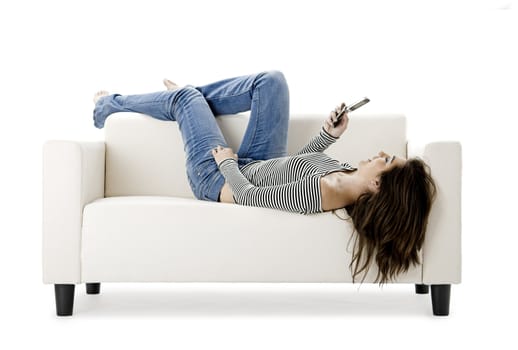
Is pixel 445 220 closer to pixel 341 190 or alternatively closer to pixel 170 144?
pixel 341 190

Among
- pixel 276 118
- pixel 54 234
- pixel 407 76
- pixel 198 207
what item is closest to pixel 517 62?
pixel 407 76

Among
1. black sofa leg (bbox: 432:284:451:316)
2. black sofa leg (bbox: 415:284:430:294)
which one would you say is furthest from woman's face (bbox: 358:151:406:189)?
black sofa leg (bbox: 415:284:430:294)

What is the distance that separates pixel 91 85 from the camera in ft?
12.9

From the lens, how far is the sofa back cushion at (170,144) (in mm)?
3377

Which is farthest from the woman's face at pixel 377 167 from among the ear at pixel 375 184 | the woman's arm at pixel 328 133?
the woman's arm at pixel 328 133

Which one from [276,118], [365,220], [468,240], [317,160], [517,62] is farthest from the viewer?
[517,62]

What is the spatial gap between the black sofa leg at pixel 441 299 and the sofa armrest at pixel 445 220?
0.06 m

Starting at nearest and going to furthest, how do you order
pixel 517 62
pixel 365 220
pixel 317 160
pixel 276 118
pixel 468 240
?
pixel 365 220 → pixel 317 160 → pixel 276 118 → pixel 468 240 → pixel 517 62

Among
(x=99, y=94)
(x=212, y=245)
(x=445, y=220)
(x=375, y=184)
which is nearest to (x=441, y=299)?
(x=445, y=220)

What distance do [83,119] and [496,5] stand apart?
2.43 m

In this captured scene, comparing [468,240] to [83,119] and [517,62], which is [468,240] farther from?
[83,119]

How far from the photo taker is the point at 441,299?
279 cm

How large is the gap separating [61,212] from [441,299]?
1.53 meters

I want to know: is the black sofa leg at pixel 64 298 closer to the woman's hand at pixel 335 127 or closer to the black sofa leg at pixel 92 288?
the black sofa leg at pixel 92 288
